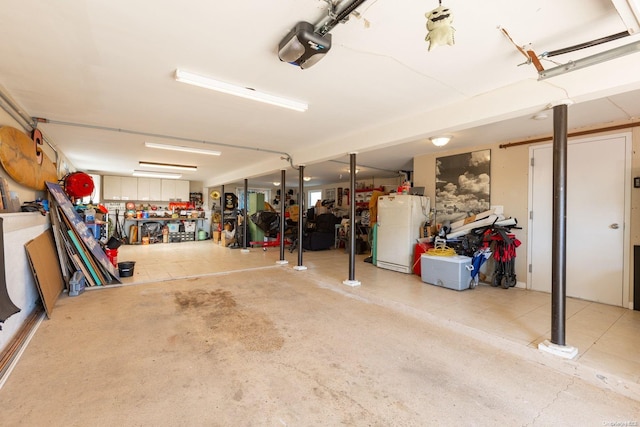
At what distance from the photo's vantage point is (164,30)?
2.06m

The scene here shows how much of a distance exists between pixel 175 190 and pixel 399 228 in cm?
945

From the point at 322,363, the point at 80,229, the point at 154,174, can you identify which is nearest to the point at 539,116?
the point at 322,363

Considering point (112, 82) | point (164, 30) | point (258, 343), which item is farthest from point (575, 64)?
point (112, 82)

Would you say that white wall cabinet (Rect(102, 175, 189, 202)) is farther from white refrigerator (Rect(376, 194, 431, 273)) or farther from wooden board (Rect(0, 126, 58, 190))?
white refrigerator (Rect(376, 194, 431, 273))

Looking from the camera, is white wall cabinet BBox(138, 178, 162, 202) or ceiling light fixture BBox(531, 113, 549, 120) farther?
white wall cabinet BBox(138, 178, 162, 202)

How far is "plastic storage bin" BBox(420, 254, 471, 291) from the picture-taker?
13.9ft

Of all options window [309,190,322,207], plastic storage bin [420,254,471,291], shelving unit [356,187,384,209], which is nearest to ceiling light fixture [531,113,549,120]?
plastic storage bin [420,254,471,291]

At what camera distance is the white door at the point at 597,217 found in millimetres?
3713

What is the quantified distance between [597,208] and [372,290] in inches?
135

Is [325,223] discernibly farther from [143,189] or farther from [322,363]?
[143,189]

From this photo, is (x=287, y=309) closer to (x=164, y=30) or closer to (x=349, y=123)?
(x=349, y=123)

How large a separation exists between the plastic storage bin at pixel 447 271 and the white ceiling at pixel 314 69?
80.9 inches

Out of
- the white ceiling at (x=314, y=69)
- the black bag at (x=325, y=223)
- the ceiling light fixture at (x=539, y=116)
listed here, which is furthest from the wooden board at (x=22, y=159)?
the black bag at (x=325, y=223)

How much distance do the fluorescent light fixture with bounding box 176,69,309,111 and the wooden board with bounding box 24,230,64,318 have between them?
2.69 metres
